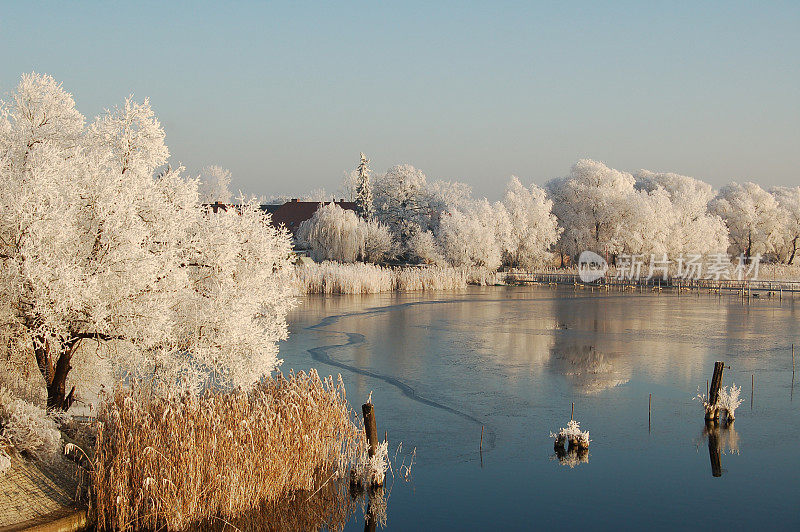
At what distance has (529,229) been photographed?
207 feet

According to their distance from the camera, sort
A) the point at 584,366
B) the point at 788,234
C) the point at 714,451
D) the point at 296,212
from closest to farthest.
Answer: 1. the point at 714,451
2. the point at 584,366
3. the point at 788,234
4. the point at 296,212

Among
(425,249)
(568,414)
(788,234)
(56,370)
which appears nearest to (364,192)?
(425,249)

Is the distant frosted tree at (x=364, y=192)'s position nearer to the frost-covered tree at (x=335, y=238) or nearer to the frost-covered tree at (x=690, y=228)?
the frost-covered tree at (x=335, y=238)

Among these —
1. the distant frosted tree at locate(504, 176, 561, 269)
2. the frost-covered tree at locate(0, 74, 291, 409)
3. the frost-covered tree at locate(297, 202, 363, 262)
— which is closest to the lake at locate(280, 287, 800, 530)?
the frost-covered tree at locate(0, 74, 291, 409)

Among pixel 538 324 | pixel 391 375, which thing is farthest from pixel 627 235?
pixel 391 375

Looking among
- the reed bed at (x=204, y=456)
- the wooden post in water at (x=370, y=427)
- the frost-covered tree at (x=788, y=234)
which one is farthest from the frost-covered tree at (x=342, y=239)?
the reed bed at (x=204, y=456)

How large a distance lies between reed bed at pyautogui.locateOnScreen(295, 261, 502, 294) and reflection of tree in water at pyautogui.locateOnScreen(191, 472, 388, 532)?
93.5ft

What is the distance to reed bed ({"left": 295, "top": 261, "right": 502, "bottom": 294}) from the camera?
43.0 meters

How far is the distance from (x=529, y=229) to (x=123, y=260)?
180 feet

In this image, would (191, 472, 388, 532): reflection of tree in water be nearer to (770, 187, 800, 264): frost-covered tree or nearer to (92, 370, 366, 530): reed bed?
(92, 370, 366, 530): reed bed

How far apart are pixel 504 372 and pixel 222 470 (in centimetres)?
1149

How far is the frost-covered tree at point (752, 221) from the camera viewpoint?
236 feet

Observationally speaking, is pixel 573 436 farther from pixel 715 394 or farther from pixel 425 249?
pixel 425 249

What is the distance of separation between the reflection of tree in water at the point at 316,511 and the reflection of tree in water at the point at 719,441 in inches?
223
